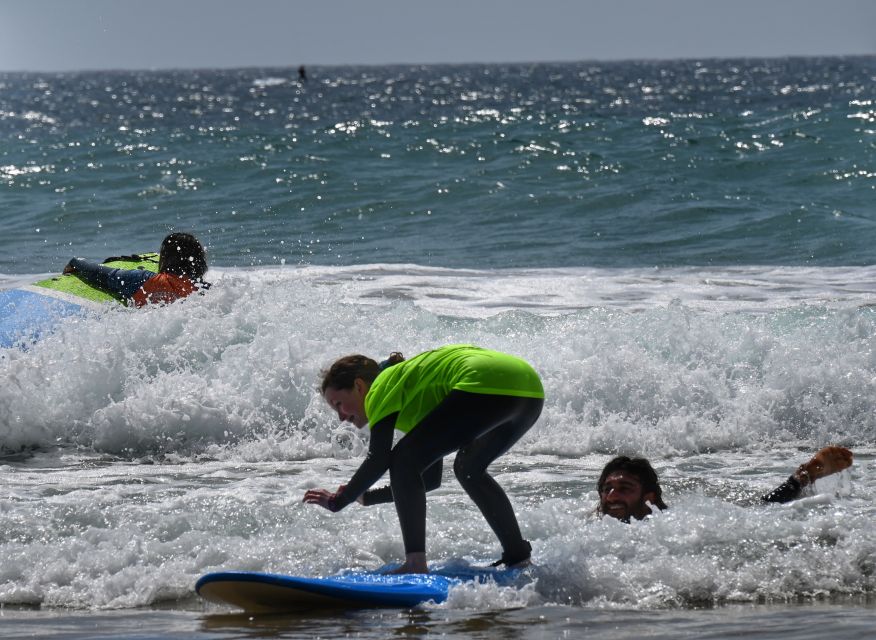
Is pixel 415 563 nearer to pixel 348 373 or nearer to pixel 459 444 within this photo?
pixel 459 444

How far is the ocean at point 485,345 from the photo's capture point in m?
4.84

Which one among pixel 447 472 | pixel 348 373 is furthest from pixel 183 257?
pixel 348 373

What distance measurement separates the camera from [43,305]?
869cm

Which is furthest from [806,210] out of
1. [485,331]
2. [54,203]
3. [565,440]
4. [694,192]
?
[54,203]

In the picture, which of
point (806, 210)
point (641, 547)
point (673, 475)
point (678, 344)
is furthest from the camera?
point (806, 210)

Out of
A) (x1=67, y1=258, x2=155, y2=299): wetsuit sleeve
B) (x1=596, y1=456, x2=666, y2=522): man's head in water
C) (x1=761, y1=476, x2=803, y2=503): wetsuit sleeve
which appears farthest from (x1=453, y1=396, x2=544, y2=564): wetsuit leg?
(x1=67, y1=258, x2=155, y2=299): wetsuit sleeve

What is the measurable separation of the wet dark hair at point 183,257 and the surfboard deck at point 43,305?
595mm

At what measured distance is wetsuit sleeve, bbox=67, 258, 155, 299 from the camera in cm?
871

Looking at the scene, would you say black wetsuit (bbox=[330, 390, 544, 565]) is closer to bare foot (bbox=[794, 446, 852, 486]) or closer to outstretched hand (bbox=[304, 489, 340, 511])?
outstretched hand (bbox=[304, 489, 340, 511])

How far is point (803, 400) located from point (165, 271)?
171 inches

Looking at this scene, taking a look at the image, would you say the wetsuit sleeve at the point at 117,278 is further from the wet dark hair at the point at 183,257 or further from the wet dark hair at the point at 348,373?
the wet dark hair at the point at 348,373

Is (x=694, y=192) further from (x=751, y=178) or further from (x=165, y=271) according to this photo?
(x=165, y=271)

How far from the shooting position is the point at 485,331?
9570 mm

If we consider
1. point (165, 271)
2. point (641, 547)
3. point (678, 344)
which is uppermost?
point (165, 271)
